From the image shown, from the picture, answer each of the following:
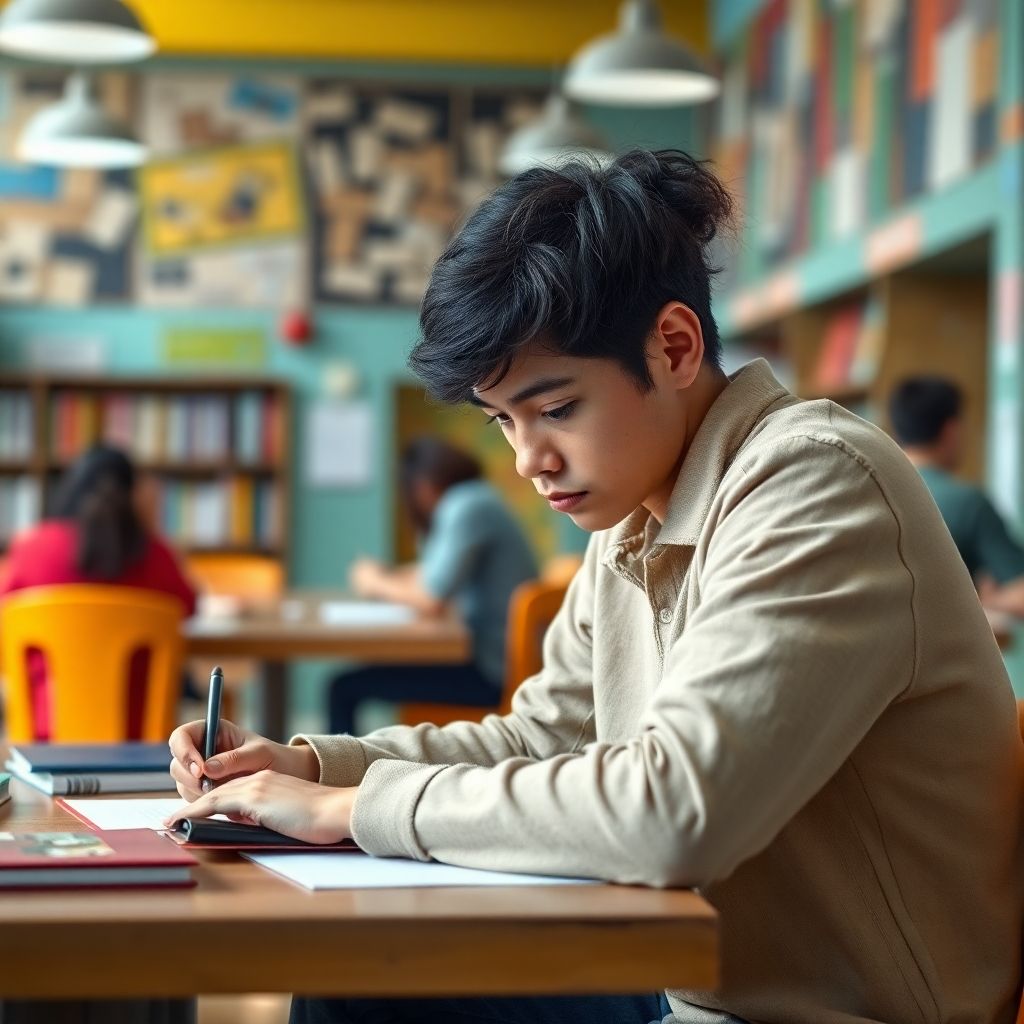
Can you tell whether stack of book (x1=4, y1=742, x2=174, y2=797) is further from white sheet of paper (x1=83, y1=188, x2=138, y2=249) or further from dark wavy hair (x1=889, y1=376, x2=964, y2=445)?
white sheet of paper (x1=83, y1=188, x2=138, y2=249)

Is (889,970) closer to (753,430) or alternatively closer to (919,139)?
(753,430)

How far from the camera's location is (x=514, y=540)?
471 centimetres

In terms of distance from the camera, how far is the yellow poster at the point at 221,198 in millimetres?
7434

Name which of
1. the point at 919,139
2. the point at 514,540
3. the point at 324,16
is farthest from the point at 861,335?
the point at 324,16

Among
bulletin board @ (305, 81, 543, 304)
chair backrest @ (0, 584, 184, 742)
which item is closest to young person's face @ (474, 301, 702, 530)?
Result: chair backrest @ (0, 584, 184, 742)

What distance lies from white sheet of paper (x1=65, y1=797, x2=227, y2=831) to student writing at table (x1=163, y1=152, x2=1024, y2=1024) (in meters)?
0.04

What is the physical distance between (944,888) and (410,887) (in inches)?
16.6

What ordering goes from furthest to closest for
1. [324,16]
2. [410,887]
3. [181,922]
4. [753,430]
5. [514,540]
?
[324,16], [514,540], [753,430], [410,887], [181,922]

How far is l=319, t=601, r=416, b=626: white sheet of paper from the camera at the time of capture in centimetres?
393

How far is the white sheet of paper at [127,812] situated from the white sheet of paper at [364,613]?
2.43 metres

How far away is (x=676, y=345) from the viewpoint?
1.30m

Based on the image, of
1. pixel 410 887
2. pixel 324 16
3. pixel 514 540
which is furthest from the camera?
pixel 324 16

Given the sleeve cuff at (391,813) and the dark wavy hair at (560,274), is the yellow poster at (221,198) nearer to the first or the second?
the dark wavy hair at (560,274)

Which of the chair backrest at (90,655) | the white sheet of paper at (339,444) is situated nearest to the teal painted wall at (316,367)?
the white sheet of paper at (339,444)
